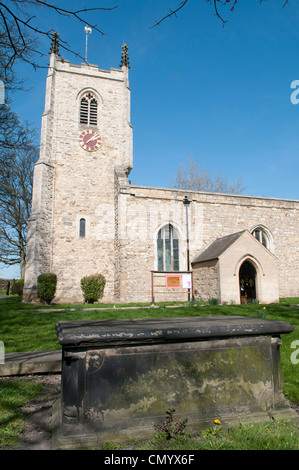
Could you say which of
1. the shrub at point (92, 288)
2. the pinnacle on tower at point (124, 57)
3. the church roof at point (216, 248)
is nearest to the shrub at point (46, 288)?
the shrub at point (92, 288)

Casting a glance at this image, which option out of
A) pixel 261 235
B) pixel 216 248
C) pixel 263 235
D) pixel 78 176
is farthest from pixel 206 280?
pixel 78 176

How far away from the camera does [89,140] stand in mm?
19469

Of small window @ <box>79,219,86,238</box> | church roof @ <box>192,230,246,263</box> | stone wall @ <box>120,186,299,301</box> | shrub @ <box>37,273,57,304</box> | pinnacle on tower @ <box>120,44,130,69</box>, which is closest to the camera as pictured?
church roof @ <box>192,230,246,263</box>

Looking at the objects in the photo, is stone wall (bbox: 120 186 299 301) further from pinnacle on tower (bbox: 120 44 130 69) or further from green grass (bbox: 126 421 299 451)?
green grass (bbox: 126 421 299 451)

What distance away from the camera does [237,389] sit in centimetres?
285

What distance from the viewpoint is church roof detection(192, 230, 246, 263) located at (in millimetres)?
14609

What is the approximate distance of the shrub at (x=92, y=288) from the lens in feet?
54.3

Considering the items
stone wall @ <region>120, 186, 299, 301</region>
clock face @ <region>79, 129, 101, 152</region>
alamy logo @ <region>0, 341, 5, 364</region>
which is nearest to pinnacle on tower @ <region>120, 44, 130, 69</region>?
clock face @ <region>79, 129, 101, 152</region>

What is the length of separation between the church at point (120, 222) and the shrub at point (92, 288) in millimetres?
862

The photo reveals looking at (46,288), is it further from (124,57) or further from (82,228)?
(124,57)

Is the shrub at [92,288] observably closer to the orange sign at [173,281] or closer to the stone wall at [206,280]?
the orange sign at [173,281]

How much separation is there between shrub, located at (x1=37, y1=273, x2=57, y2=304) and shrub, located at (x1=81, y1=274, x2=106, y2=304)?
159cm

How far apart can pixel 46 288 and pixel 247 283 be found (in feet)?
33.6
